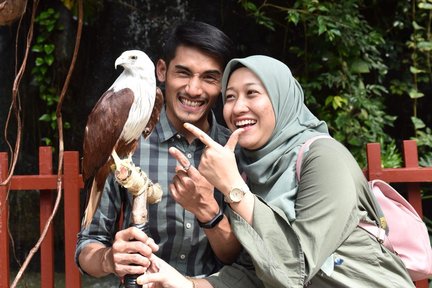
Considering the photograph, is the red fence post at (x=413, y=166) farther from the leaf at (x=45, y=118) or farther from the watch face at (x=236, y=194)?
the leaf at (x=45, y=118)

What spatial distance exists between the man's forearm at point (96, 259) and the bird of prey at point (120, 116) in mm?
193

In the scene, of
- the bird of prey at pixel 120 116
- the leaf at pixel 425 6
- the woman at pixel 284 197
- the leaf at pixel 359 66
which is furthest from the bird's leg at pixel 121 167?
the leaf at pixel 425 6

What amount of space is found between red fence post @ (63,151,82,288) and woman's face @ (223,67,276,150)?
96cm

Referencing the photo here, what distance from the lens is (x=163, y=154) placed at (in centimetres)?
198

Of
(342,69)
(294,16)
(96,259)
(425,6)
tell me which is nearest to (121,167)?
(96,259)

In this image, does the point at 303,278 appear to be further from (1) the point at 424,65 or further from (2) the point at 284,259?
(1) the point at 424,65

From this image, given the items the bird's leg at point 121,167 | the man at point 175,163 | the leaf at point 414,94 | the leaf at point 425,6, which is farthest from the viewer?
the leaf at point 414,94

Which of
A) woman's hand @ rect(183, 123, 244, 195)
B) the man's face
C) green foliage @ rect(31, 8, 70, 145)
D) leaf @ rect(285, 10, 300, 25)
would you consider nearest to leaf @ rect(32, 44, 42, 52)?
green foliage @ rect(31, 8, 70, 145)

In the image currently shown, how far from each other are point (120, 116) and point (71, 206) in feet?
3.61

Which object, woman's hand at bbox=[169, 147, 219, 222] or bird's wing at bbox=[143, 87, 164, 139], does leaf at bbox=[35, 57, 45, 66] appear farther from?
woman's hand at bbox=[169, 147, 219, 222]

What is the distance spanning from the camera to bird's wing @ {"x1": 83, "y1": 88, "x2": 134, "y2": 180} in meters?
1.52

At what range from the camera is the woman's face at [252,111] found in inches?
68.0

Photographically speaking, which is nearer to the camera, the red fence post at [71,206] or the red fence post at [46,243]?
the red fence post at [71,206]

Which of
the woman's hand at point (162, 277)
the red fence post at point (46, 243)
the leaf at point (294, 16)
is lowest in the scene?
the red fence post at point (46, 243)
